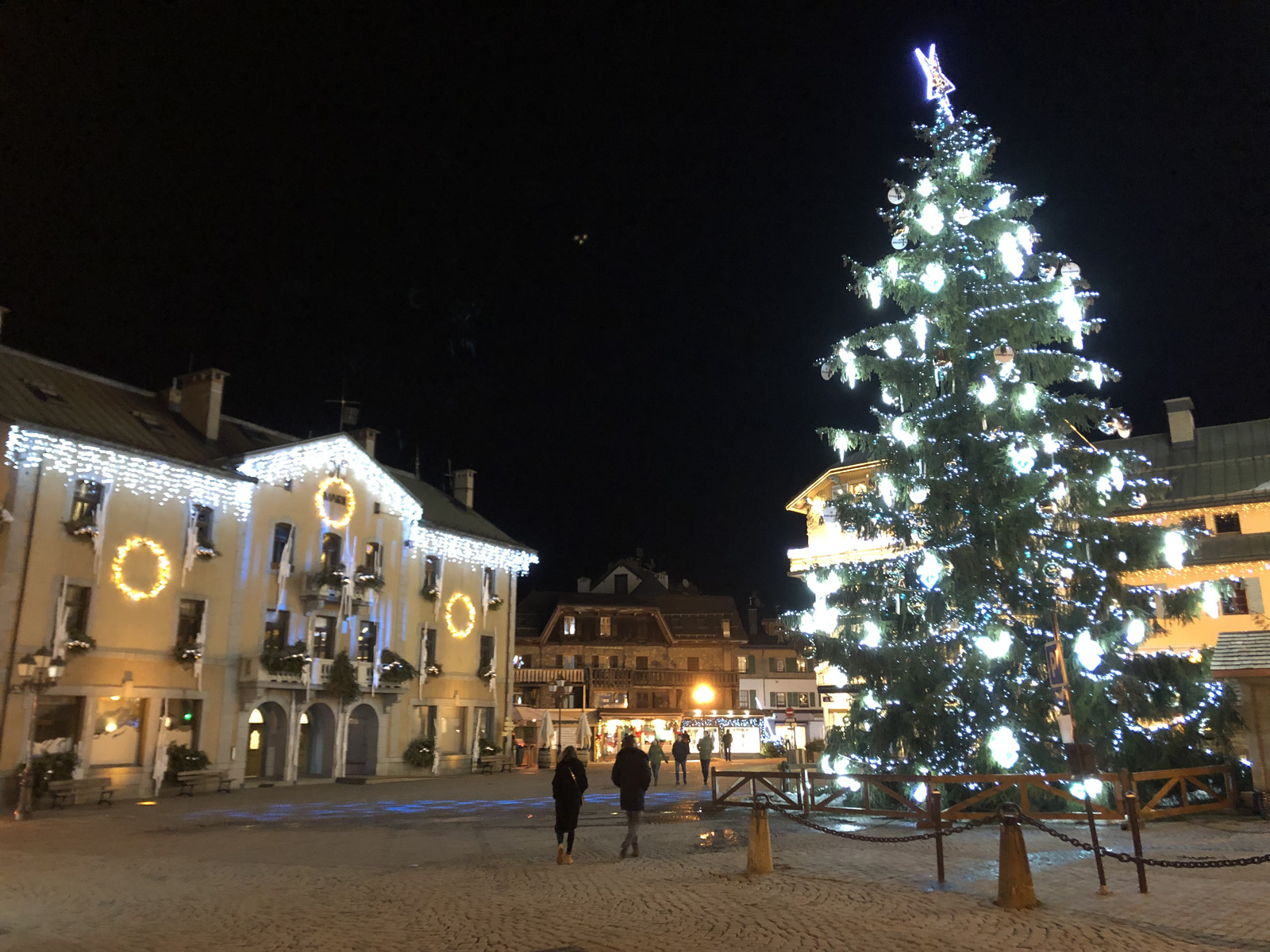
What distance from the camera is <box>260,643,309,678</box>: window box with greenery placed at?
31.4 m

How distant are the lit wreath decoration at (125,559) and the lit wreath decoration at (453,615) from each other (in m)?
14.4

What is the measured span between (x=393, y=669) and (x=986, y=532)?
26.0 metres

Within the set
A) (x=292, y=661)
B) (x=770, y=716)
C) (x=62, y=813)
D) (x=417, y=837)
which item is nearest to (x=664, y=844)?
(x=417, y=837)

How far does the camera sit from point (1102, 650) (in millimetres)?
16781

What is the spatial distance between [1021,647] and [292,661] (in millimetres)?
24679

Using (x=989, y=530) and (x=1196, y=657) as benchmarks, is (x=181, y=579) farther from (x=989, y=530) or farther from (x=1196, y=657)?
(x=1196, y=657)

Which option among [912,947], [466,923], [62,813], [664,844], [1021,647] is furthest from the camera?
[62,813]

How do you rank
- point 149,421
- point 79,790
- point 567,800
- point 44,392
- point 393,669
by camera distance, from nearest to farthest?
point 567,800 < point 79,790 < point 44,392 < point 149,421 < point 393,669

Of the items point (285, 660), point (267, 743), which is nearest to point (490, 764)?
point (267, 743)

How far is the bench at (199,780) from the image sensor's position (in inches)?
1098

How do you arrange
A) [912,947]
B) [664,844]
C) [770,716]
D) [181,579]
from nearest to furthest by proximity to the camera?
[912,947] < [664,844] < [181,579] < [770,716]

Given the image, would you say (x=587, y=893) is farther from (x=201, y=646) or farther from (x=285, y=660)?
(x=285, y=660)

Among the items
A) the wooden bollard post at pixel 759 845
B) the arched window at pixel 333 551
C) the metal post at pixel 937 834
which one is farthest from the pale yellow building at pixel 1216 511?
the arched window at pixel 333 551

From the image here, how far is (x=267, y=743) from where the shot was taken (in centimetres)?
3347
